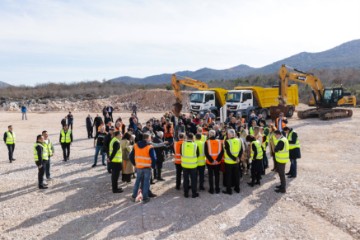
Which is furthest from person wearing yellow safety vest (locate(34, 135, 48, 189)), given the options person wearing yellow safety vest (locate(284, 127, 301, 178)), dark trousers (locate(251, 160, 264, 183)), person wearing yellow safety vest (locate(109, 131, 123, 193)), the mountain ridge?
the mountain ridge

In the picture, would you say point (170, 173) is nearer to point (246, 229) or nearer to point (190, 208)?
point (190, 208)

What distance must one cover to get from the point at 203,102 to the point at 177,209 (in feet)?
49.1

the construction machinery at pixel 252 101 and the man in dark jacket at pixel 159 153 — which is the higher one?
the construction machinery at pixel 252 101

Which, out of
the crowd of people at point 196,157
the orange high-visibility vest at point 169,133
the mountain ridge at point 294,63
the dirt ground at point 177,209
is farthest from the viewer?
the mountain ridge at point 294,63

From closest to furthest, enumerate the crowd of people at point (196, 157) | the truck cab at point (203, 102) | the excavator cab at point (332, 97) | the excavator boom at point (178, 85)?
1. the crowd of people at point (196, 157)
2. the truck cab at point (203, 102)
3. the excavator boom at point (178, 85)
4. the excavator cab at point (332, 97)

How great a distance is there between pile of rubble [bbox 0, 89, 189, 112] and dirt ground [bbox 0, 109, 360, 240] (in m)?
27.1

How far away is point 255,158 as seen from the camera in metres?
8.62

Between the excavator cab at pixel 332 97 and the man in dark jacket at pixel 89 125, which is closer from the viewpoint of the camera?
the man in dark jacket at pixel 89 125

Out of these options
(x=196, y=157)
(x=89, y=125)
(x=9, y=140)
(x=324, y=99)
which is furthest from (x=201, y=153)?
(x=324, y=99)

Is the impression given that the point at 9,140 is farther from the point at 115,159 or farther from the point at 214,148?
the point at 214,148

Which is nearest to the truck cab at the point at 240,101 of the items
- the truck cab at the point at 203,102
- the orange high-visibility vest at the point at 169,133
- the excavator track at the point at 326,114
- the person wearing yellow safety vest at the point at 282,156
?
the truck cab at the point at 203,102

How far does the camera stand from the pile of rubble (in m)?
37.8

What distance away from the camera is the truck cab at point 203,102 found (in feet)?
71.3

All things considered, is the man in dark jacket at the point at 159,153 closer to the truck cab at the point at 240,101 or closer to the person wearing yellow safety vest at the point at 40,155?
the person wearing yellow safety vest at the point at 40,155
